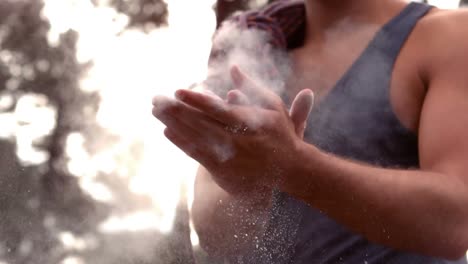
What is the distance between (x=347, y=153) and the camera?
34cm

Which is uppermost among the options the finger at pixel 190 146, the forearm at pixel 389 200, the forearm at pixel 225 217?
the finger at pixel 190 146

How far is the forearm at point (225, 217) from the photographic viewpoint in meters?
0.34

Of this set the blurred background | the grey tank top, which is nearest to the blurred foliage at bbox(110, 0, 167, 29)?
the blurred background

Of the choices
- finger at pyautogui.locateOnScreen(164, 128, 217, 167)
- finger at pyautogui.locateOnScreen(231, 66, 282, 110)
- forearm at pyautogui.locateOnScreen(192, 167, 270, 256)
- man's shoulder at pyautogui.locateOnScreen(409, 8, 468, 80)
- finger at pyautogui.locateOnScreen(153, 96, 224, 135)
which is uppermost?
man's shoulder at pyautogui.locateOnScreen(409, 8, 468, 80)

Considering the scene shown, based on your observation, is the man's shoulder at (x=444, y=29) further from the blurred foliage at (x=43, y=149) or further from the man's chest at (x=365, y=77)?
the blurred foliage at (x=43, y=149)

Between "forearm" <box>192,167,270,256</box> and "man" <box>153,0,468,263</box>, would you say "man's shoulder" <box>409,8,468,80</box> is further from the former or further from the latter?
"forearm" <box>192,167,270,256</box>

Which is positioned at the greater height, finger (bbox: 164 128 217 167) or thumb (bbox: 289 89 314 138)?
thumb (bbox: 289 89 314 138)

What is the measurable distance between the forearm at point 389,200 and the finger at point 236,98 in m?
0.04

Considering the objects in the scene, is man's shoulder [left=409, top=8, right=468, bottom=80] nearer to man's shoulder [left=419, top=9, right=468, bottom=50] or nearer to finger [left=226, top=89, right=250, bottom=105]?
man's shoulder [left=419, top=9, right=468, bottom=50]

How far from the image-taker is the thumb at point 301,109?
0.32 meters

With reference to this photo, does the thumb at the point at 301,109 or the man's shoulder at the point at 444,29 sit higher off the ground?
the man's shoulder at the point at 444,29

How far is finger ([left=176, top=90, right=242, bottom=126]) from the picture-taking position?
0.31 meters

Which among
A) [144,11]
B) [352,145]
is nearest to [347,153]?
[352,145]

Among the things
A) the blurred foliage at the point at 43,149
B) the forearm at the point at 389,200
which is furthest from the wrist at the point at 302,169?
the blurred foliage at the point at 43,149
